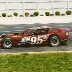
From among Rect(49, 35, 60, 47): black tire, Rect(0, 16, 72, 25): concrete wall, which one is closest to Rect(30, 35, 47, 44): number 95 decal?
Rect(49, 35, 60, 47): black tire

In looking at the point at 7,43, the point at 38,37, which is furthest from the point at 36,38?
the point at 7,43

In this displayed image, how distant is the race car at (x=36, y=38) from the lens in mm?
22156

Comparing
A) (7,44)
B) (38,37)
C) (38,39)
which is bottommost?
(7,44)

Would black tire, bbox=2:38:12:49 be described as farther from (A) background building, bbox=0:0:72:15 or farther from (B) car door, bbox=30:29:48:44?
(A) background building, bbox=0:0:72:15

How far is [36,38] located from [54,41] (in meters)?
1.28

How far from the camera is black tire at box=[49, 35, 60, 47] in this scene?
73.5 feet

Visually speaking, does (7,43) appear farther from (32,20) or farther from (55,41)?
(32,20)

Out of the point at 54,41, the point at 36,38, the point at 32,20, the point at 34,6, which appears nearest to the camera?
the point at 36,38

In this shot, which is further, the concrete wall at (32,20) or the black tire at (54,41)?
the concrete wall at (32,20)

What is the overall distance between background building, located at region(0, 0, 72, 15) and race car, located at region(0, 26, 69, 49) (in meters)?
31.7

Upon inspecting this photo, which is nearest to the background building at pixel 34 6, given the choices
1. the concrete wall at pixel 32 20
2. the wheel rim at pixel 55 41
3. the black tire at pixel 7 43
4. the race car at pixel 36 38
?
the concrete wall at pixel 32 20

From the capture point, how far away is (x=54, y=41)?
22562 millimetres

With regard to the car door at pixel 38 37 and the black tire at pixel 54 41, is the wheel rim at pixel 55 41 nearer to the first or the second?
the black tire at pixel 54 41

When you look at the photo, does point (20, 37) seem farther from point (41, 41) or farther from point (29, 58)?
point (29, 58)
